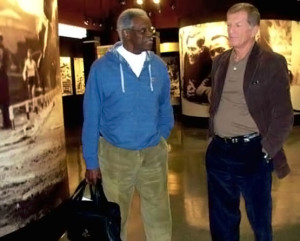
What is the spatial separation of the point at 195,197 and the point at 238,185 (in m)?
2.11

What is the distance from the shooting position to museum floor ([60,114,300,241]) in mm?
3727

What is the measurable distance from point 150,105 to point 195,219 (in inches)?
71.8

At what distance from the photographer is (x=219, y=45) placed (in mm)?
10602

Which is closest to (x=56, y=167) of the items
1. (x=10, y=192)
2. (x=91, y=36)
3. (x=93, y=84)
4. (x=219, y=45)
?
(x=10, y=192)

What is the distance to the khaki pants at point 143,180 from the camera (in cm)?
266

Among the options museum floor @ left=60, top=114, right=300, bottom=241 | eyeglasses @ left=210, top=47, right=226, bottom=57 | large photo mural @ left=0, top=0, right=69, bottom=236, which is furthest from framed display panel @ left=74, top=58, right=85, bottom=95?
large photo mural @ left=0, top=0, right=69, bottom=236

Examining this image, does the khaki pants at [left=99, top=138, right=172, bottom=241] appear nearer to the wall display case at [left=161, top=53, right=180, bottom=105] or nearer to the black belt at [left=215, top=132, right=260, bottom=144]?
the black belt at [left=215, top=132, right=260, bottom=144]

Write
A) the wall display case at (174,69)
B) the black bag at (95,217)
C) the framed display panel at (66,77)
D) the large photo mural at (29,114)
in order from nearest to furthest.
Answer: the black bag at (95,217) < the large photo mural at (29,114) < the framed display panel at (66,77) < the wall display case at (174,69)

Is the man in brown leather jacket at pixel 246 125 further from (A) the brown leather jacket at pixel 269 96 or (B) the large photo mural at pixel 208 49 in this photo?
(B) the large photo mural at pixel 208 49

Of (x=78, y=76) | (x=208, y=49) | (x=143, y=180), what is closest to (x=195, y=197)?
(x=143, y=180)

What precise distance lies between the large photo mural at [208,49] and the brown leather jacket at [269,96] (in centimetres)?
796

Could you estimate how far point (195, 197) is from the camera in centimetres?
484

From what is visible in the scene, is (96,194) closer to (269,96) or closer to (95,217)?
(95,217)

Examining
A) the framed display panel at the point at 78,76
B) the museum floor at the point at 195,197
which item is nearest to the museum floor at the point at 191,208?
the museum floor at the point at 195,197
